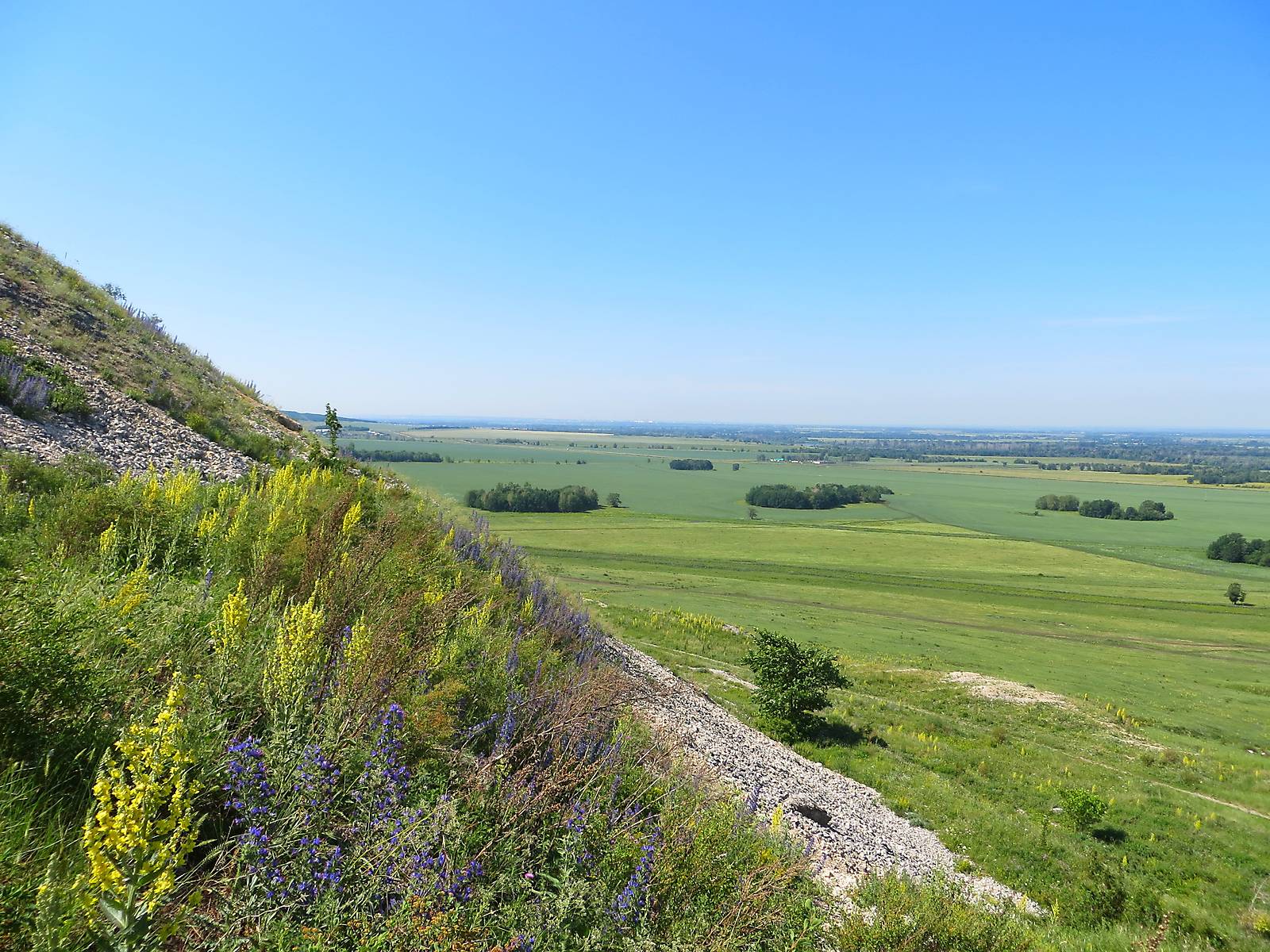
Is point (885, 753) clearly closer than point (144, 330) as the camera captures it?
No

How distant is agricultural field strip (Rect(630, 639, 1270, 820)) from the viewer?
707 inches

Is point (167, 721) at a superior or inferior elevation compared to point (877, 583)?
superior

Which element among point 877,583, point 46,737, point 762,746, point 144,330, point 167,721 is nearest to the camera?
point 167,721

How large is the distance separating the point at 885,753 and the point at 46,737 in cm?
2011

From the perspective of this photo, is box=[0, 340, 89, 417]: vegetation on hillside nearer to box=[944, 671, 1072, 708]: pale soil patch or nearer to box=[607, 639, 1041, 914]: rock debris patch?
box=[607, 639, 1041, 914]: rock debris patch

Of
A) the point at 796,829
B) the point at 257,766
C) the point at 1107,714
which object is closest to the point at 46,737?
the point at 257,766

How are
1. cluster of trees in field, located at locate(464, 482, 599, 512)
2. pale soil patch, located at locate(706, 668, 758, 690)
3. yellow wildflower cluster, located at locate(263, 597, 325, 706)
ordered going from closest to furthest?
yellow wildflower cluster, located at locate(263, 597, 325, 706), pale soil patch, located at locate(706, 668, 758, 690), cluster of trees in field, located at locate(464, 482, 599, 512)

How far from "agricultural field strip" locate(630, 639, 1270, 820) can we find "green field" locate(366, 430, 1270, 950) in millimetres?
151

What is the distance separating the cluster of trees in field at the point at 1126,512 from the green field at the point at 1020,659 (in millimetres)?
9207

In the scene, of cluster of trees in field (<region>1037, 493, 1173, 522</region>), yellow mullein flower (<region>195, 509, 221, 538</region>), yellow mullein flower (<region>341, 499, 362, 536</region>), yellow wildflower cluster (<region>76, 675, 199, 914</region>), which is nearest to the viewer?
yellow wildflower cluster (<region>76, 675, 199, 914</region>)

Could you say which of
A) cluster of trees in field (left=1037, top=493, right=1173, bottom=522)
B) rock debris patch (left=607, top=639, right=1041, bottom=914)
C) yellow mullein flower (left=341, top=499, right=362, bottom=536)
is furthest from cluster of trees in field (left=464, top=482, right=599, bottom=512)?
cluster of trees in field (left=1037, top=493, right=1173, bottom=522)

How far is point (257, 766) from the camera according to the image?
305cm

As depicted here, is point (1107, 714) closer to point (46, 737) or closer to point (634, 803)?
point (634, 803)

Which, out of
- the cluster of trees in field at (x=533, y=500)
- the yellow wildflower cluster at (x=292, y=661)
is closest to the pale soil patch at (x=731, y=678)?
the yellow wildflower cluster at (x=292, y=661)
